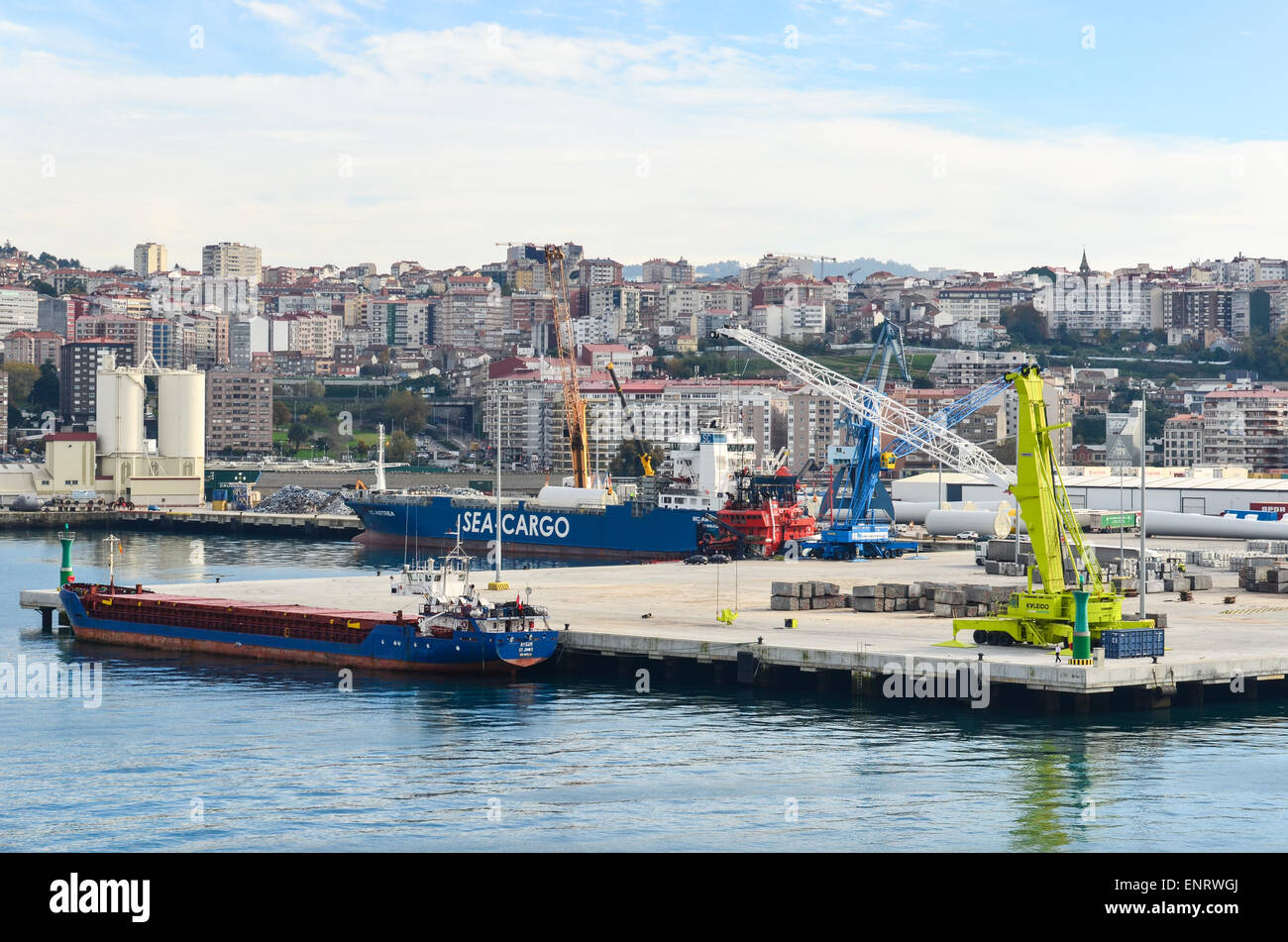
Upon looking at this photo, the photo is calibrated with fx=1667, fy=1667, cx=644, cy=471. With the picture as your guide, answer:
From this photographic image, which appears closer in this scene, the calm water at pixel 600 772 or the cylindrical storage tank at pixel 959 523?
the calm water at pixel 600 772

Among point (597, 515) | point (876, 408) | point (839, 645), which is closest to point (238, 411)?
point (597, 515)

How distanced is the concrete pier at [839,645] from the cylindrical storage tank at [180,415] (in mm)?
76854

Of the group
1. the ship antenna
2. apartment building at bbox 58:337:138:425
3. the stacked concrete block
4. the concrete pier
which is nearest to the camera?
the concrete pier

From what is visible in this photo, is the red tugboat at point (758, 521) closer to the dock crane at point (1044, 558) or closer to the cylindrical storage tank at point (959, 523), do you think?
the cylindrical storage tank at point (959, 523)

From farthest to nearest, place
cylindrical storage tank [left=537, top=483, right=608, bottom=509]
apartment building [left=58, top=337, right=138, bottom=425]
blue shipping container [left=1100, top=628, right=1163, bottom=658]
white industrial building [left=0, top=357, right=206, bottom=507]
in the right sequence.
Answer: apartment building [left=58, top=337, right=138, bottom=425]
white industrial building [left=0, top=357, right=206, bottom=507]
cylindrical storage tank [left=537, top=483, right=608, bottom=509]
blue shipping container [left=1100, top=628, right=1163, bottom=658]

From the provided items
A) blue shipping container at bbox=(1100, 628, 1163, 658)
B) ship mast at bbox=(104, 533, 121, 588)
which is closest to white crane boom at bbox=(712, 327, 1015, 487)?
ship mast at bbox=(104, 533, 121, 588)

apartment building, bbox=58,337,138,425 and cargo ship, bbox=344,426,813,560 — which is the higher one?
apartment building, bbox=58,337,138,425

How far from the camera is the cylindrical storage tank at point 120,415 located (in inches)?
5197

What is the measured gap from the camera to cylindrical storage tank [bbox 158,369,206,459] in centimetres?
12975

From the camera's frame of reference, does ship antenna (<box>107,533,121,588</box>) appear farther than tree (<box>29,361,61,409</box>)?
No

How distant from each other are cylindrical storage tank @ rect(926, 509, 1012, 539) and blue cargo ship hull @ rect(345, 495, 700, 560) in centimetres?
1552

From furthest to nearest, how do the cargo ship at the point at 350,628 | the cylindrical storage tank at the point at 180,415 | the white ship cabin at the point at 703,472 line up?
the cylindrical storage tank at the point at 180,415 → the white ship cabin at the point at 703,472 → the cargo ship at the point at 350,628

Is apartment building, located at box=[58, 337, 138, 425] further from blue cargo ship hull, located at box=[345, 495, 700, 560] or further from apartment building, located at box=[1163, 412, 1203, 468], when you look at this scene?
apartment building, located at box=[1163, 412, 1203, 468]

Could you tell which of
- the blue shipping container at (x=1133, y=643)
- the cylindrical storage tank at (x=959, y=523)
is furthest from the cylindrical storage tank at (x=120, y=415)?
the blue shipping container at (x=1133, y=643)
